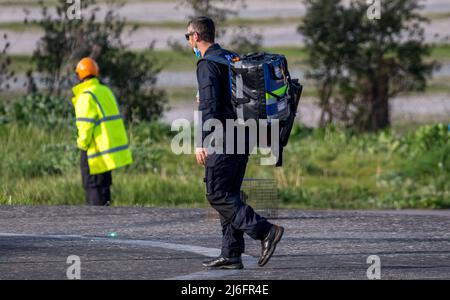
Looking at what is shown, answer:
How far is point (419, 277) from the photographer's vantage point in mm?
11320

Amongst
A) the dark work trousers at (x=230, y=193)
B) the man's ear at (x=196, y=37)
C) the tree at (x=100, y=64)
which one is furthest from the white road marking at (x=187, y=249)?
the tree at (x=100, y=64)

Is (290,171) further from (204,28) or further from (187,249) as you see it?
(204,28)

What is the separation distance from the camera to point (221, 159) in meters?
11.2

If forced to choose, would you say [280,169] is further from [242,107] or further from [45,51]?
[242,107]

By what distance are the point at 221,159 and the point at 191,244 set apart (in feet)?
6.79

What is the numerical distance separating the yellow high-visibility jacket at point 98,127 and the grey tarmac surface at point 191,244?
85 cm

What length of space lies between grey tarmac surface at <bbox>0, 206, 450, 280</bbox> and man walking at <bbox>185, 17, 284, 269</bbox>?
0.34m

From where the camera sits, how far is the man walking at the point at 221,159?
11.1 meters

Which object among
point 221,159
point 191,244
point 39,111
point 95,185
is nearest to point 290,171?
point 39,111

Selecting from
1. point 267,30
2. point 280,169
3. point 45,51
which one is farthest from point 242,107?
point 267,30

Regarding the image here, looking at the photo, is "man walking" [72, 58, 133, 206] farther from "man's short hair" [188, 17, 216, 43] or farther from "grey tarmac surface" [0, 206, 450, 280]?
"man's short hair" [188, 17, 216, 43]

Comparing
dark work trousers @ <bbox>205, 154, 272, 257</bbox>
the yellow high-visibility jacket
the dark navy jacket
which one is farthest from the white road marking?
the yellow high-visibility jacket

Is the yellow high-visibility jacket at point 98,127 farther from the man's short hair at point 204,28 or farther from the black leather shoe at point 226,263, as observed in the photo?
the man's short hair at point 204,28

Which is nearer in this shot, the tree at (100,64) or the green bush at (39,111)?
the green bush at (39,111)
